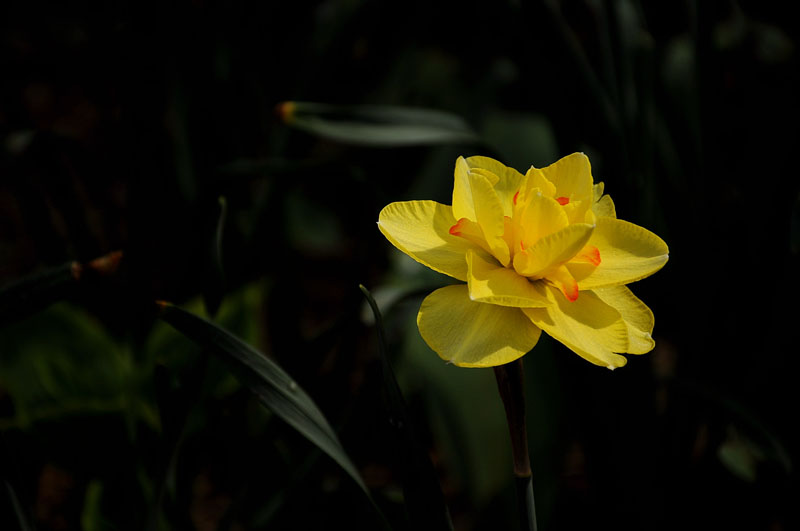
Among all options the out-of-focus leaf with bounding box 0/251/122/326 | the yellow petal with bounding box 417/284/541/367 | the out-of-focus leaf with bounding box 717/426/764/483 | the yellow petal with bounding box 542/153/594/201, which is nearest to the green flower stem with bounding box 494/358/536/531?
the yellow petal with bounding box 417/284/541/367

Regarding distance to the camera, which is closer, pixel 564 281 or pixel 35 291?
pixel 564 281

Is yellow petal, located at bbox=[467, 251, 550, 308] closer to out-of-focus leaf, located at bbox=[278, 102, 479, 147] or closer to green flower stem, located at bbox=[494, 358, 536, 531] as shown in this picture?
green flower stem, located at bbox=[494, 358, 536, 531]

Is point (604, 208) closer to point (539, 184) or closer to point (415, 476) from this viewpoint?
point (539, 184)

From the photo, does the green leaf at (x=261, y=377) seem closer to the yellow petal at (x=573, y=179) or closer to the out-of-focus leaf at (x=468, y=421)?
the yellow petal at (x=573, y=179)

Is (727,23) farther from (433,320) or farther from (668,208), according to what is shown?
(433,320)

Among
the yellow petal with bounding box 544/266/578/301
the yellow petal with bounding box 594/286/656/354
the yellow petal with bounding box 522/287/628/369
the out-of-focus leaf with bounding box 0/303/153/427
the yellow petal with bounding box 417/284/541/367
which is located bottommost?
the out-of-focus leaf with bounding box 0/303/153/427

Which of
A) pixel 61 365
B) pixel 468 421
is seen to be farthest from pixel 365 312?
pixel 61 365

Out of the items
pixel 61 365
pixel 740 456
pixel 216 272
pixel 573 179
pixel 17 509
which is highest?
pixel 573 179
